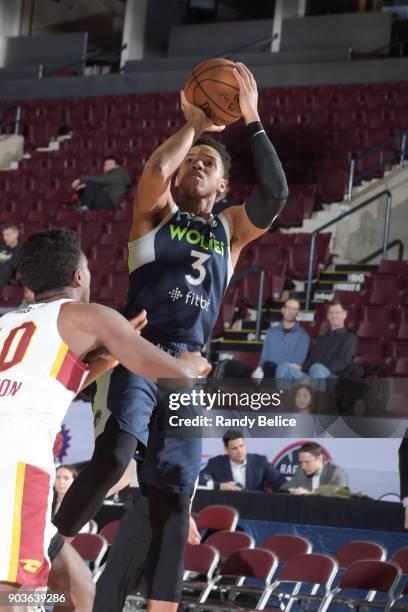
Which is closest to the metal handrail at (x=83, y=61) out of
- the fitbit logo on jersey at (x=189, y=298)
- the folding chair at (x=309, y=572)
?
the folding chair at (x=309, y=572)

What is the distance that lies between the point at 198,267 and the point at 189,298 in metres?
0.15

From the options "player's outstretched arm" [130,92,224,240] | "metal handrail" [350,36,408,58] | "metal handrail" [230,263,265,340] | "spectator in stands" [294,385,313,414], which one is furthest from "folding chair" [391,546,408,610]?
"metal handrail" [350,36,408,58]

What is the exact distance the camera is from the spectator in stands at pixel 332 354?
32.1ft

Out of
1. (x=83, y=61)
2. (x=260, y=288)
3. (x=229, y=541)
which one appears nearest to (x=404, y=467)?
(x=229, y=541)

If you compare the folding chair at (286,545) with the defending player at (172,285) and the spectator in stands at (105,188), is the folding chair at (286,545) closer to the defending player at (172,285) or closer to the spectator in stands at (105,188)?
the defending player at (172,285)

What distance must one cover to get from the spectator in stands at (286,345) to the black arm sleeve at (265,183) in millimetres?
5705

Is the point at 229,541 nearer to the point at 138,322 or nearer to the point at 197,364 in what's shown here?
the point at 138,322

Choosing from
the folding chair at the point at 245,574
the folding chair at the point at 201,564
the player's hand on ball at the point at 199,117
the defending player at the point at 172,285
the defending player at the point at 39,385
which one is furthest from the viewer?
the folding chair at the point at 201,564

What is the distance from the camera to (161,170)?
4320mm

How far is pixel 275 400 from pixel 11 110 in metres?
17.5

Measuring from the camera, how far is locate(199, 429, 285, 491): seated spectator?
8.55 metres

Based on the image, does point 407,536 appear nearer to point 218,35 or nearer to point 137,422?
point 137,422

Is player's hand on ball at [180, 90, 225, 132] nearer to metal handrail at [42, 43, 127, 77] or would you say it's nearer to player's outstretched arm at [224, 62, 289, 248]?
player's outstretched arm at [224, 62, 289, 248]

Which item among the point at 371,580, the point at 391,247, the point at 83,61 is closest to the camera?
the point at 371,580
